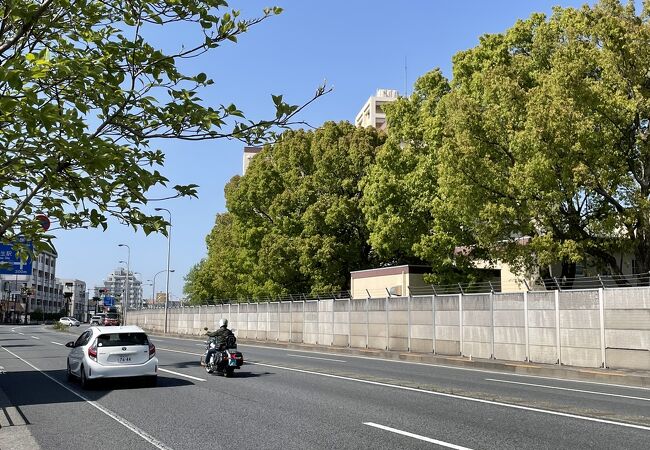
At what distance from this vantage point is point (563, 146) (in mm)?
20906

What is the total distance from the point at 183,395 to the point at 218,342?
4459mm

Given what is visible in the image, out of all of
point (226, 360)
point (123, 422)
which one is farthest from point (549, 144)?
point (123, 422)

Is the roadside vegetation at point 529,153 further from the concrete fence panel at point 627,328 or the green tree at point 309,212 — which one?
the green tree at point 309,212

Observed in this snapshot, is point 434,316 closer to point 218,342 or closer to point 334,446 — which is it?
point 218,342

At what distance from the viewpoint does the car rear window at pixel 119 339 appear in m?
14.1

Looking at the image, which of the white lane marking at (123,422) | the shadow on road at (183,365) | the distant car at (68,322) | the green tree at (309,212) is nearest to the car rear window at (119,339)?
the white lane marking at (123,422)

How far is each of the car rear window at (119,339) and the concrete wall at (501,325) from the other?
13.4m

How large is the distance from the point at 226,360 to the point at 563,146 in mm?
13572

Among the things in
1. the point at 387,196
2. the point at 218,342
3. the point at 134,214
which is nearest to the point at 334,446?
the point at 134,214

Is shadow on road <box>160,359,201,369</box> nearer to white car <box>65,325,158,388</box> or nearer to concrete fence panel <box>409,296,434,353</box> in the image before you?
white car <box>65,325,158,388</box>

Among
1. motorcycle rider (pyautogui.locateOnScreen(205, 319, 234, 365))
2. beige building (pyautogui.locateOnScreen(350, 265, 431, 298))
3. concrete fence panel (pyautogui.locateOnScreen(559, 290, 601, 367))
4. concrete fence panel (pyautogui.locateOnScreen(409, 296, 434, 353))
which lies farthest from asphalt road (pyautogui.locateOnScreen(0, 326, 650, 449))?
beige building (pyautogui.locateOnScreen(350, 265, 431, 298))

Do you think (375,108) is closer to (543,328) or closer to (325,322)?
(325,322)

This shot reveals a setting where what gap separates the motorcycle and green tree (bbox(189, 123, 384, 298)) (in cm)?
2196

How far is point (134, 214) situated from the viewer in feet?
19.3
